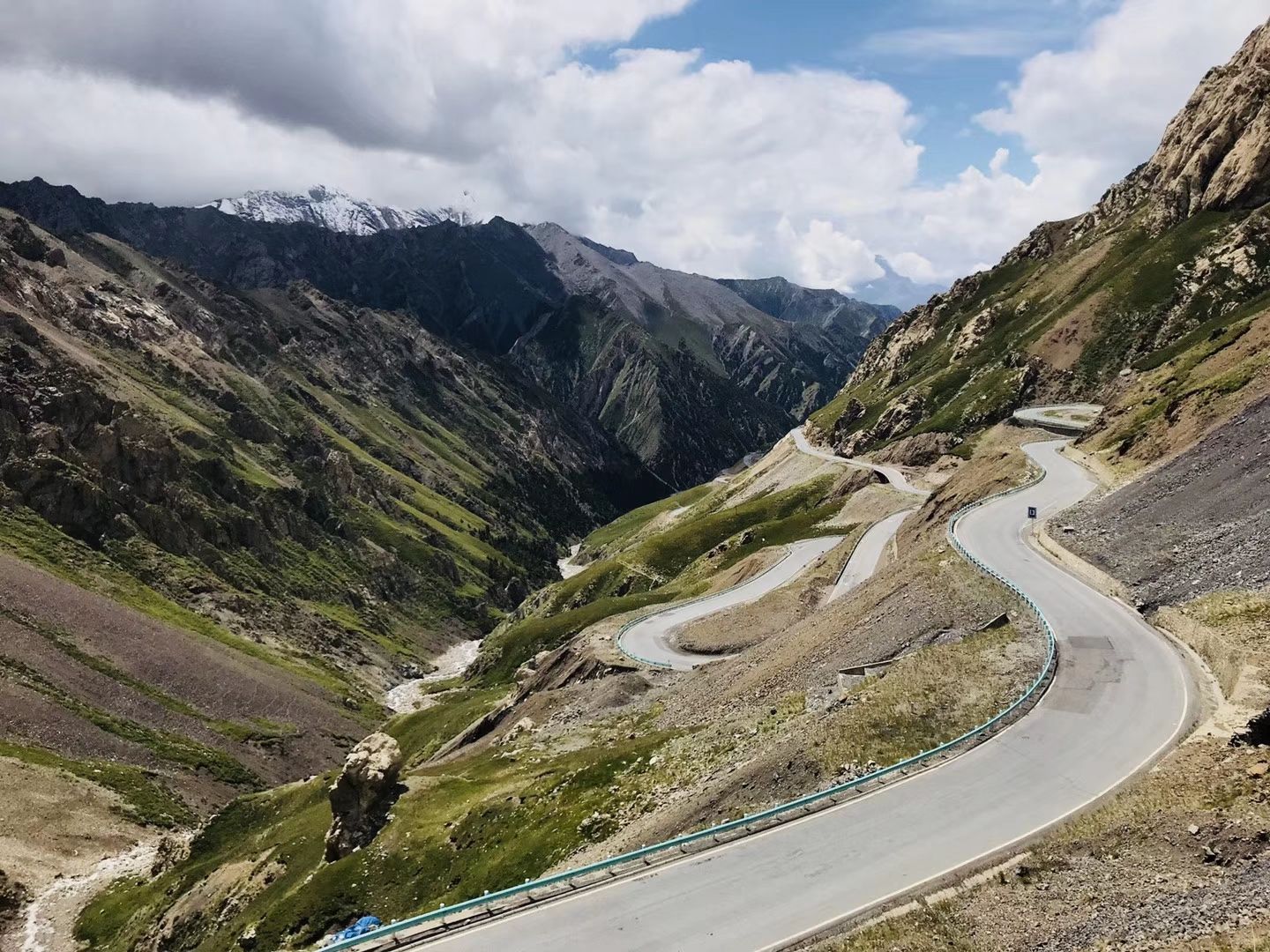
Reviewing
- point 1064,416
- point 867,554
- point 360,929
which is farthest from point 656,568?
point 360,929

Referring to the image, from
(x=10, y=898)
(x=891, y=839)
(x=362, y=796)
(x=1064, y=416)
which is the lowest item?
(x=10, y=898)

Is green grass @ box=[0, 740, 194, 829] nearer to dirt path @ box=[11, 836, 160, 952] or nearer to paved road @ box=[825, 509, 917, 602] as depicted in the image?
dirt path @ box=[11, 836, 160, 952]

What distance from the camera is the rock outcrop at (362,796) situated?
59469 millimetres

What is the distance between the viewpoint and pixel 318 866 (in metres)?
58.0

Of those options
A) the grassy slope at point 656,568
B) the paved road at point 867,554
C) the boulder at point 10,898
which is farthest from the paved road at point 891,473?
the boulder at point 10,898

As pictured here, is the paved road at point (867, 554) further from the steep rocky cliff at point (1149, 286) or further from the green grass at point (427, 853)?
the steep rocky cliff at point (1149, 286)

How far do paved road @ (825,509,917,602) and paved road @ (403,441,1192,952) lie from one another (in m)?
40.0

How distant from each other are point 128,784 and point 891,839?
119m

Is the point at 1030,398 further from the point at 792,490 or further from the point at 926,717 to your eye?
the point at 926,717

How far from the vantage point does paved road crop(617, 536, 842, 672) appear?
7962 centimetres

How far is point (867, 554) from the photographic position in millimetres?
94625

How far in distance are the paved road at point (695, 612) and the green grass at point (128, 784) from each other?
234 feet

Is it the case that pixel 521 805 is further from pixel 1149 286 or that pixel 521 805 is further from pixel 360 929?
pixel 1149 286

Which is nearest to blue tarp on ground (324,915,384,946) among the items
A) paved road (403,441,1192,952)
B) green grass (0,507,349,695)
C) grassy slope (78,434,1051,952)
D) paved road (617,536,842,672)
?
paved road (403,441,1192,952)
